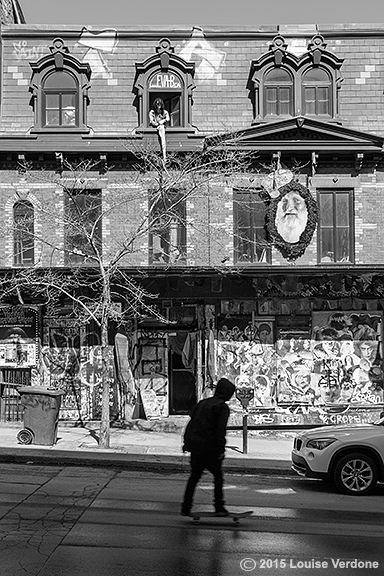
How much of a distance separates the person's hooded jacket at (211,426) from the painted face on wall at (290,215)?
10.9 meters

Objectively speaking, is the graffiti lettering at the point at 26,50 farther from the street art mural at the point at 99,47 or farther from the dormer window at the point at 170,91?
the dormer window at the point at 170,91

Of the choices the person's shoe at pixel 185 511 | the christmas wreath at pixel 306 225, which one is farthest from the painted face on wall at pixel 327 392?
the person's shoe at pixel 185 511

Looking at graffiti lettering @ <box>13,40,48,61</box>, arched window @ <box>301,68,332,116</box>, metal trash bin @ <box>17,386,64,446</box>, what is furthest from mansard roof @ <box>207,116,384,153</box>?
metal trash bin @ <box>17,386,64,446</box>

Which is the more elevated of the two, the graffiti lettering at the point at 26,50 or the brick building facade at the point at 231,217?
the graffiti lettering at the point at 26,50

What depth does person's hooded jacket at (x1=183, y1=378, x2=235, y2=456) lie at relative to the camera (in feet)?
27.3

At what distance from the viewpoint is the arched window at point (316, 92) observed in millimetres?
19578

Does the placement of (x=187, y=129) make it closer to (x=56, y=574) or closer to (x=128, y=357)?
(x=128, y=357)

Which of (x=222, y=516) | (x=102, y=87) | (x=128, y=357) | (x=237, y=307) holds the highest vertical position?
(x=102, y=87)

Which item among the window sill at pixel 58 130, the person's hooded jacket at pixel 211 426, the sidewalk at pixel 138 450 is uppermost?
the window sill at pixel 58 130

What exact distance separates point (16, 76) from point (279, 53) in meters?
7.38

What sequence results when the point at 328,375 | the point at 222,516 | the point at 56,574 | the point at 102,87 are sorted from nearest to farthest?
the point at 56,574 → the point at 222,516 → the point at 328,375 → the point at 102,87

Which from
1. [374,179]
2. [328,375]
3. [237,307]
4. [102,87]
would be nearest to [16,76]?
[102,87]

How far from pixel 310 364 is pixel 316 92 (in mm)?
7510

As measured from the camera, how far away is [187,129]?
63.0 ft
